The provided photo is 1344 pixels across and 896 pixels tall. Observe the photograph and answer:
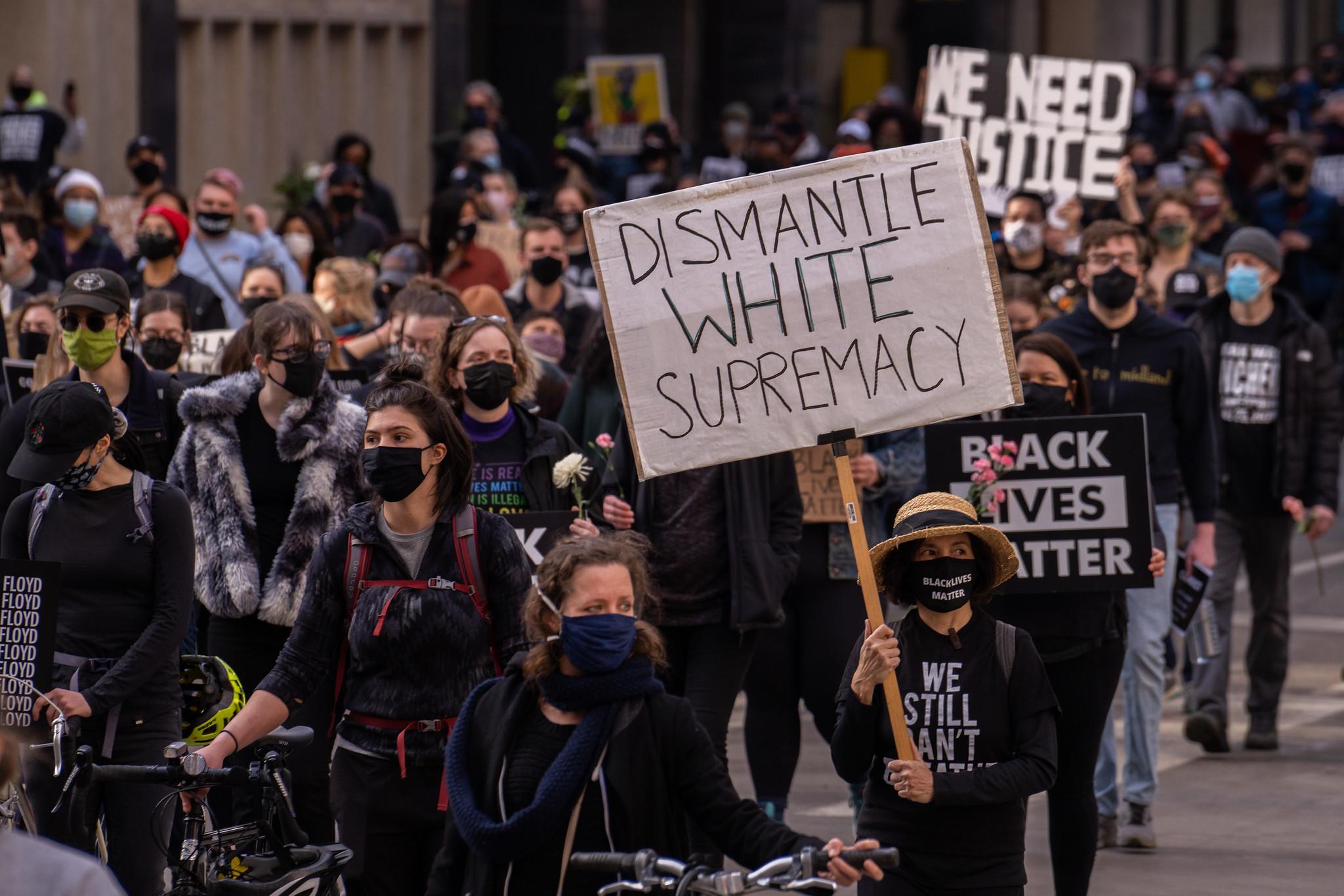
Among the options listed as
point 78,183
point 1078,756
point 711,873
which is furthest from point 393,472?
point 78,183

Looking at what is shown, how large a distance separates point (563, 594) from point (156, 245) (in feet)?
23.9

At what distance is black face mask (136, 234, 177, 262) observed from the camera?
11844 mm

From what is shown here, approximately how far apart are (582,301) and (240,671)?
4.89 m

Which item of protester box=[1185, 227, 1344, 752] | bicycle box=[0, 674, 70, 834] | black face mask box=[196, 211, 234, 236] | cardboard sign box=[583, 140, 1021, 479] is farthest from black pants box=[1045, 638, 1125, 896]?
black face mask box=[196, 211, 234, 236]

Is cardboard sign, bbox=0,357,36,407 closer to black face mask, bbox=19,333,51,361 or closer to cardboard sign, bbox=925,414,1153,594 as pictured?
black face mask, bbox=19,333,51,361

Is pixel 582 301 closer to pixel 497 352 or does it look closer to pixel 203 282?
pixel 203 282

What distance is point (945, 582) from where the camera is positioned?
587 cm

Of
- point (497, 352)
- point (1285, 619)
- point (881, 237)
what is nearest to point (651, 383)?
point (881, 237)

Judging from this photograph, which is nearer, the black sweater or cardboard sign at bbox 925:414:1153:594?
the black sweater

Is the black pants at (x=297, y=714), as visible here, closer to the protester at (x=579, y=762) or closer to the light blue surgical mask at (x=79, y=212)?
the protester at (x=579, y=762)

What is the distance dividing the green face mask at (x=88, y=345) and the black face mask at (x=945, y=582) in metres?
3.22

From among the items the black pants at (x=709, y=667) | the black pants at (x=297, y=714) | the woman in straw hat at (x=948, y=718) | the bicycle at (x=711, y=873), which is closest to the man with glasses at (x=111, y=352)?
the black pants at (x=297, y=714)

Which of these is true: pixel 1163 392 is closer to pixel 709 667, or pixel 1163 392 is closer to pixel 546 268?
pixel 709 667

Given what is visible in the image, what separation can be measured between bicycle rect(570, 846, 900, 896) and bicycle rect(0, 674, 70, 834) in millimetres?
1704
